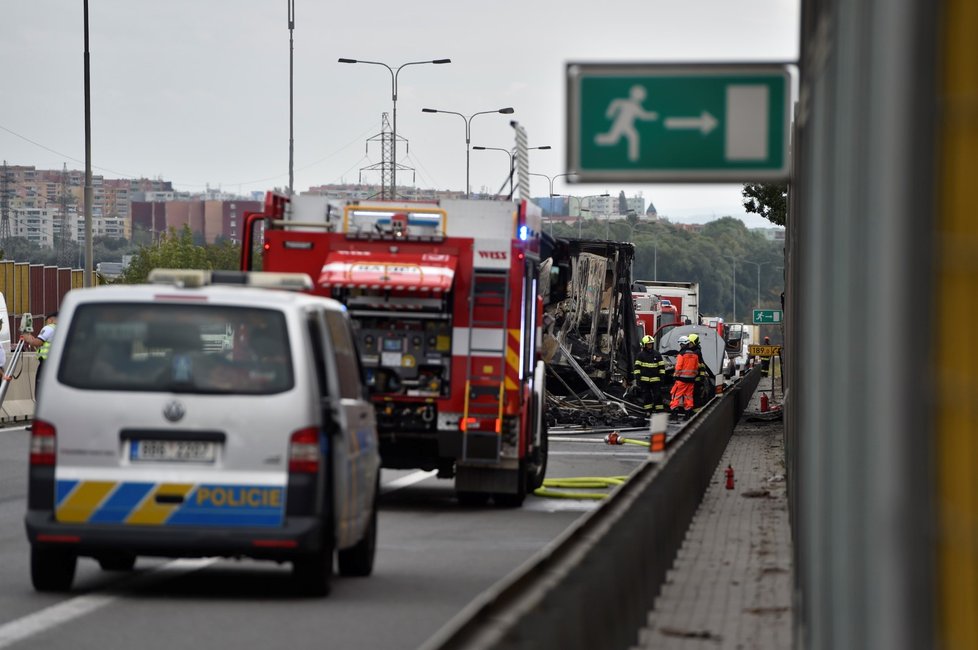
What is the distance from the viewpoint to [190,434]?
1077 cm

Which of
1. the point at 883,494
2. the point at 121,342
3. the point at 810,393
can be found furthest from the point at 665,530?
the point at 883,494

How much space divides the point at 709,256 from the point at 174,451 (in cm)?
14700

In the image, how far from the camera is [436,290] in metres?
17.8

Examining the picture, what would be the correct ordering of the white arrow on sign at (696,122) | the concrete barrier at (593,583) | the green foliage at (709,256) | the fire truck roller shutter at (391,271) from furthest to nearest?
the green foliage at (709,256) → the fire truck roller shutter at (391,271) → the white arrow on sign at (696,122) → the concrete barrier at (593,583)

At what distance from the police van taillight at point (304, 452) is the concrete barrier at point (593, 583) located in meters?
1.73

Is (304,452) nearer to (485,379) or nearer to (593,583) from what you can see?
(593,583)

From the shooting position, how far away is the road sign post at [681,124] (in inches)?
328

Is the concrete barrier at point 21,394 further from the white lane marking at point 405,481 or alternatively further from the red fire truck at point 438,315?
the red fire truck at point 438,315

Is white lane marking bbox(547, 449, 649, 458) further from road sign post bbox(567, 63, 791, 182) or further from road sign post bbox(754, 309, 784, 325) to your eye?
road sign post bbox(754, 309, 784, 325)

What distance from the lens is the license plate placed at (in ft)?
35.3

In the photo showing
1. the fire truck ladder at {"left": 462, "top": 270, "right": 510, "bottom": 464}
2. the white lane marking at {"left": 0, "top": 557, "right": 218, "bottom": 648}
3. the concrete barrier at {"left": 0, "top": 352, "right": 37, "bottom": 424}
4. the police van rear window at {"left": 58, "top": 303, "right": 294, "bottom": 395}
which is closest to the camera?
the white lane marking at {"left": 0, "top": 557, "right": 218, "bottom": 648}

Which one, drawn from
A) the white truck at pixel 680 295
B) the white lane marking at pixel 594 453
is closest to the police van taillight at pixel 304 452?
the white lane marking at pixel 594 453

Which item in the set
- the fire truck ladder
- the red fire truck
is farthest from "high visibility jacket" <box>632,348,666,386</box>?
the fire truck ladder

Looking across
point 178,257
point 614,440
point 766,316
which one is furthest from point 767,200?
point 178,257
